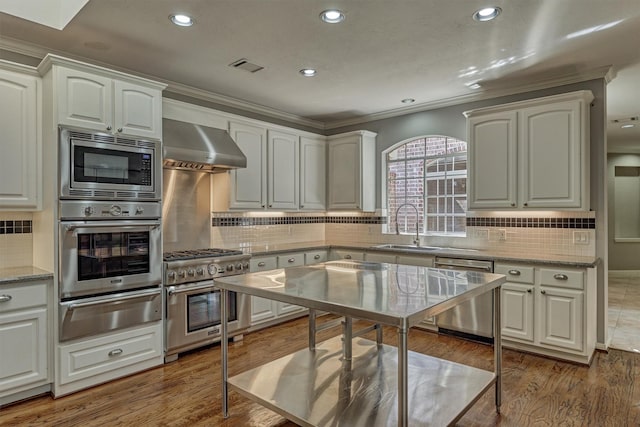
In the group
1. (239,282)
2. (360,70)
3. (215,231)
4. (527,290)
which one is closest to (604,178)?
(527,290)

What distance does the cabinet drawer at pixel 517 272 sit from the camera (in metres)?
3.61

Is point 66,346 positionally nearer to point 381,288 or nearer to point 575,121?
point 381,288

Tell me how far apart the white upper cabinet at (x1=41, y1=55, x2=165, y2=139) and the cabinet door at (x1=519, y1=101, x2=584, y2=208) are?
11.2 feet

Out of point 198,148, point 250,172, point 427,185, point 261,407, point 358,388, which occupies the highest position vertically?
point 198,148

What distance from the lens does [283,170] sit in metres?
4.94

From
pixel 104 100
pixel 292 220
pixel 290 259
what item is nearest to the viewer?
pixel 104 100

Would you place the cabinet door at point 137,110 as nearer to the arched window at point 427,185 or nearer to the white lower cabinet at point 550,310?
the arched window at point 427,185

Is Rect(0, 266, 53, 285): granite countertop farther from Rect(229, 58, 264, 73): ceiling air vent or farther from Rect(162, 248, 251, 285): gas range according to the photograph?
Rect(229, 58, 264, 73): ceiling air vent

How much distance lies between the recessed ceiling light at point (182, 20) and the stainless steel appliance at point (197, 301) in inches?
75.6

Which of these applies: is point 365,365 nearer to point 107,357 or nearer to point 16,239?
point 107,357

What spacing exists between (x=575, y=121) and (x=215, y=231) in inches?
148

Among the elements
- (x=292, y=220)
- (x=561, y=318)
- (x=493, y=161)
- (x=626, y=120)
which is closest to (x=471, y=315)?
(x=561, y=318)

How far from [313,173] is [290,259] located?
132cm

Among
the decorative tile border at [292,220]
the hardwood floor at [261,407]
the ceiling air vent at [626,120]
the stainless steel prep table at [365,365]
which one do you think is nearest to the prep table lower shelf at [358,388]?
the stainless steel prep table at [365,365]
